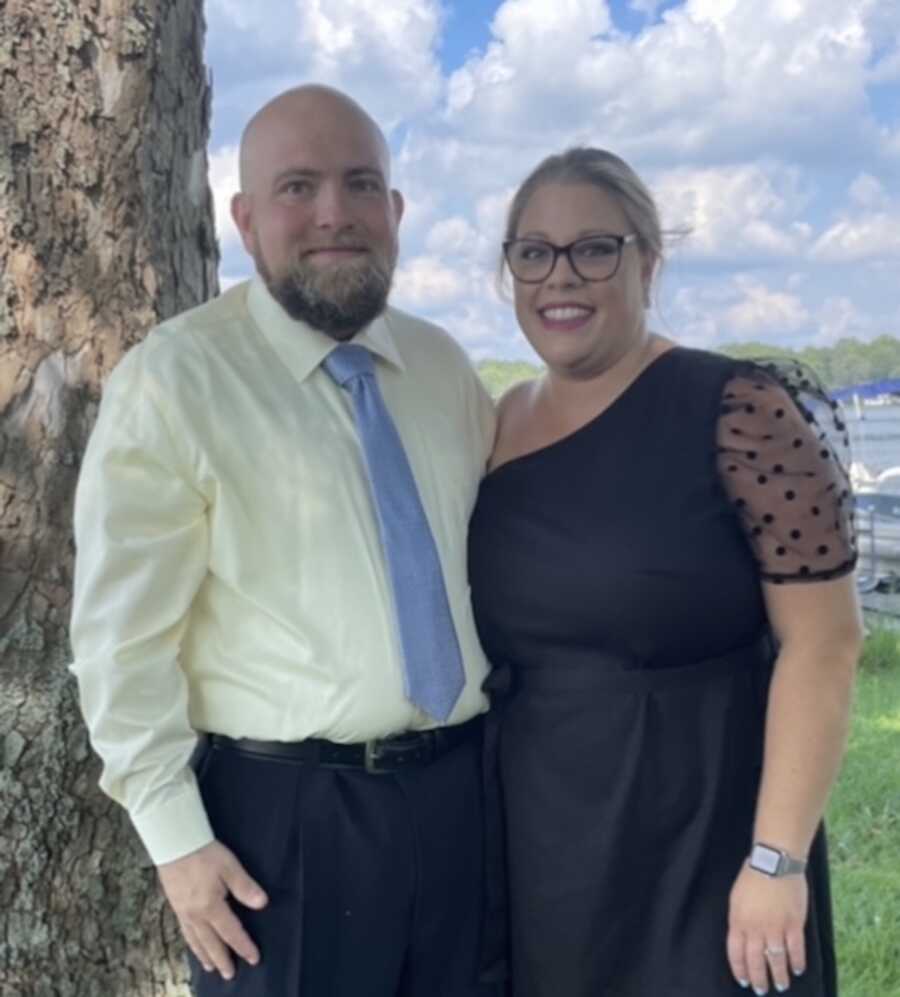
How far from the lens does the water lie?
69.2ft

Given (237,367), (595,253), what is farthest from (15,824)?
(595,253)

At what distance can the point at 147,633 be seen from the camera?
222cm

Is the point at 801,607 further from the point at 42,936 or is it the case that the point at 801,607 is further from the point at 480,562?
the point at 42,936

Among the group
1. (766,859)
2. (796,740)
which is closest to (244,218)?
(796,740)

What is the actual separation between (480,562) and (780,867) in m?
0.77

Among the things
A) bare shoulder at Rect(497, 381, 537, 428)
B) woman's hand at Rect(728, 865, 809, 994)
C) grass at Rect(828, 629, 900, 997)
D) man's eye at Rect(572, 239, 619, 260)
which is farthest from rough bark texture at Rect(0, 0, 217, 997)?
grass at Rect(828, 629, 900, 997)

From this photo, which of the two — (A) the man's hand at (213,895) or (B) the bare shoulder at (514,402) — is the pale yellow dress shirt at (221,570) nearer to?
(A) the man's hand at (213,895)

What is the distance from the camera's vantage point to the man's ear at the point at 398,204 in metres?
2.67

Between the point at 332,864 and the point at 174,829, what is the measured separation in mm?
279

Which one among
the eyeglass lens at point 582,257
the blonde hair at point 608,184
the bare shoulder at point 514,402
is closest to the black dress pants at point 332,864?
the bare shoulder at point 514,402

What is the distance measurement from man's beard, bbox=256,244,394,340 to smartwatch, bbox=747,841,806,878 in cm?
121

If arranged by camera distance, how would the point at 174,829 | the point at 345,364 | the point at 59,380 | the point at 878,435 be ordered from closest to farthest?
1. the point at 174,829
2. the point at 345,364
3. the point at 59,380
4. the point at 878,435

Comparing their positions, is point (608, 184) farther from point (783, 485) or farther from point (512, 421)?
point (783, 485)

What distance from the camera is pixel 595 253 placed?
2457 millimetres
